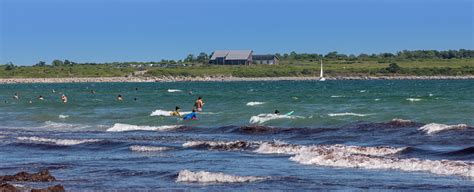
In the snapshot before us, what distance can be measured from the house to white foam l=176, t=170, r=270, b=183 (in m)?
175

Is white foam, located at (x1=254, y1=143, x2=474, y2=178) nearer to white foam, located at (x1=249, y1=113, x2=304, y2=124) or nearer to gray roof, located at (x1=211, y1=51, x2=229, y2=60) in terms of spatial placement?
white foam, located at (x1=249, y1=113, x2=304, y2=124)

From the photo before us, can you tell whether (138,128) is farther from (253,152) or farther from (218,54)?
(218,54)

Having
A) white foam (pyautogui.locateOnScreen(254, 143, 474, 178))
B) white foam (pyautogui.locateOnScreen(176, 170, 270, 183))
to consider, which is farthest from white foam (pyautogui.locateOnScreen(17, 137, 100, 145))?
white foam (pyautogui.locateOnScreen(176, 170, 270, 183))

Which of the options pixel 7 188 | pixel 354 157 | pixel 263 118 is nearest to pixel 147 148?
pixel 354 157

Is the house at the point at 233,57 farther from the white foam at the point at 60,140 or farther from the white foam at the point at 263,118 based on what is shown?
the white foam at the point at 60,140

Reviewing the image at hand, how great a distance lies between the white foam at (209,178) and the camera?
756 inches

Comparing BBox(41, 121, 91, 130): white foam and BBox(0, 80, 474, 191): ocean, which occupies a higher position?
BBox(0, 80, 474, 191): ocean

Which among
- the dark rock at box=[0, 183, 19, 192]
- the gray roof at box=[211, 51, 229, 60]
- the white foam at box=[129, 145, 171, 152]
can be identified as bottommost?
the white foam at box=[129, 145, 171, 152]

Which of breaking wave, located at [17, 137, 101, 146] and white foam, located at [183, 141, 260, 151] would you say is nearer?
white foam, located at [183, 141, 260, 151]

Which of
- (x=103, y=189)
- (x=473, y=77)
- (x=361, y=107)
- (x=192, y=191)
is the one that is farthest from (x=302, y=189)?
(x=473, y=77)

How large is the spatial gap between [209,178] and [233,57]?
17592 cm

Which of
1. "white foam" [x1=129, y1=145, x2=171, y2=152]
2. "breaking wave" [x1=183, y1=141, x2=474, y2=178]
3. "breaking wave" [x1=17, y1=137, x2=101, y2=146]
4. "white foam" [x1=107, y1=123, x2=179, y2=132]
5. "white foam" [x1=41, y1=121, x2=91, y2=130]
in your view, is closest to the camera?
"breaking wave" [x1=183, y1=141, x2=474, y2=178]

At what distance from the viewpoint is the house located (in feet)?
638

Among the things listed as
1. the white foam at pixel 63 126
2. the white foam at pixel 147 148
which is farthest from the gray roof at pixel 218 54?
the white foam at pixel 147 148
